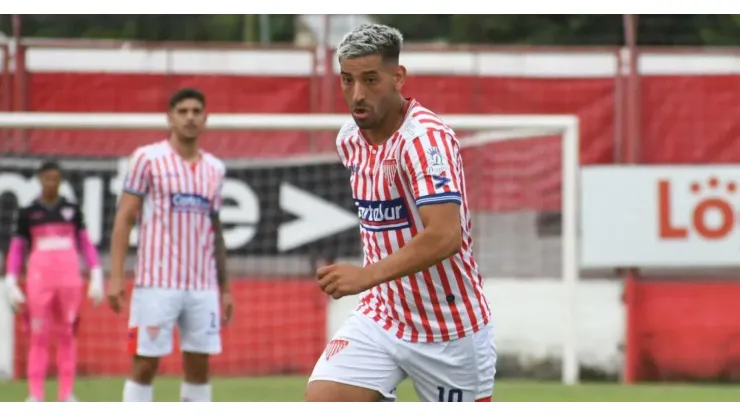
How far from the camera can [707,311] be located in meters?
10.7

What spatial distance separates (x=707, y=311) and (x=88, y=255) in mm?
4892

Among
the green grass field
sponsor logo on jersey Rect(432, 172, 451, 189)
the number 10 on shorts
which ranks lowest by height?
the green grass field

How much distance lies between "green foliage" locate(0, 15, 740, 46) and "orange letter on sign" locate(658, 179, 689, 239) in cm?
126

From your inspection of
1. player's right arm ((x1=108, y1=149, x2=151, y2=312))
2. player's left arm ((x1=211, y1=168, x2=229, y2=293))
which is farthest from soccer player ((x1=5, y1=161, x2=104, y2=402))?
player's right arm ((x1=108, y1=149, x2=151, y2=312))

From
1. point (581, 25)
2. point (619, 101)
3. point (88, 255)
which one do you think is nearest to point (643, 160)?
point (619, 101)

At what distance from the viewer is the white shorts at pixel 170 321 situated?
270 inches

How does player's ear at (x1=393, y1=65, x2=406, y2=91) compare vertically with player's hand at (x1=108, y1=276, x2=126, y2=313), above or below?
above

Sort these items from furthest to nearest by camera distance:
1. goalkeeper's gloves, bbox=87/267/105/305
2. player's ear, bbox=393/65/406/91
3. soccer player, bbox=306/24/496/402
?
goalkeeper's gloves, bbox=87/267/105/305, player's ear, bbox=393/65/406/91, soccer player, bbox=306/24/496/402

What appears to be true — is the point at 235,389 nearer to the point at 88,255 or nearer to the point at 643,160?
the point at 88,255

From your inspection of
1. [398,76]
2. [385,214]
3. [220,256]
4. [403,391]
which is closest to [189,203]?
[220,256]

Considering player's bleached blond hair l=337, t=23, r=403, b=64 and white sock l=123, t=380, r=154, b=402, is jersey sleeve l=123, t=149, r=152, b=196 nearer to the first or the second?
white sock l=123, t=380, r=154, b=402

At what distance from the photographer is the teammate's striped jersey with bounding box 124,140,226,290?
22.9 feet

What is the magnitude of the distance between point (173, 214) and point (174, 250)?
19 cm

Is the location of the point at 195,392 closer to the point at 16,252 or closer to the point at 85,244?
the point at 85,244
